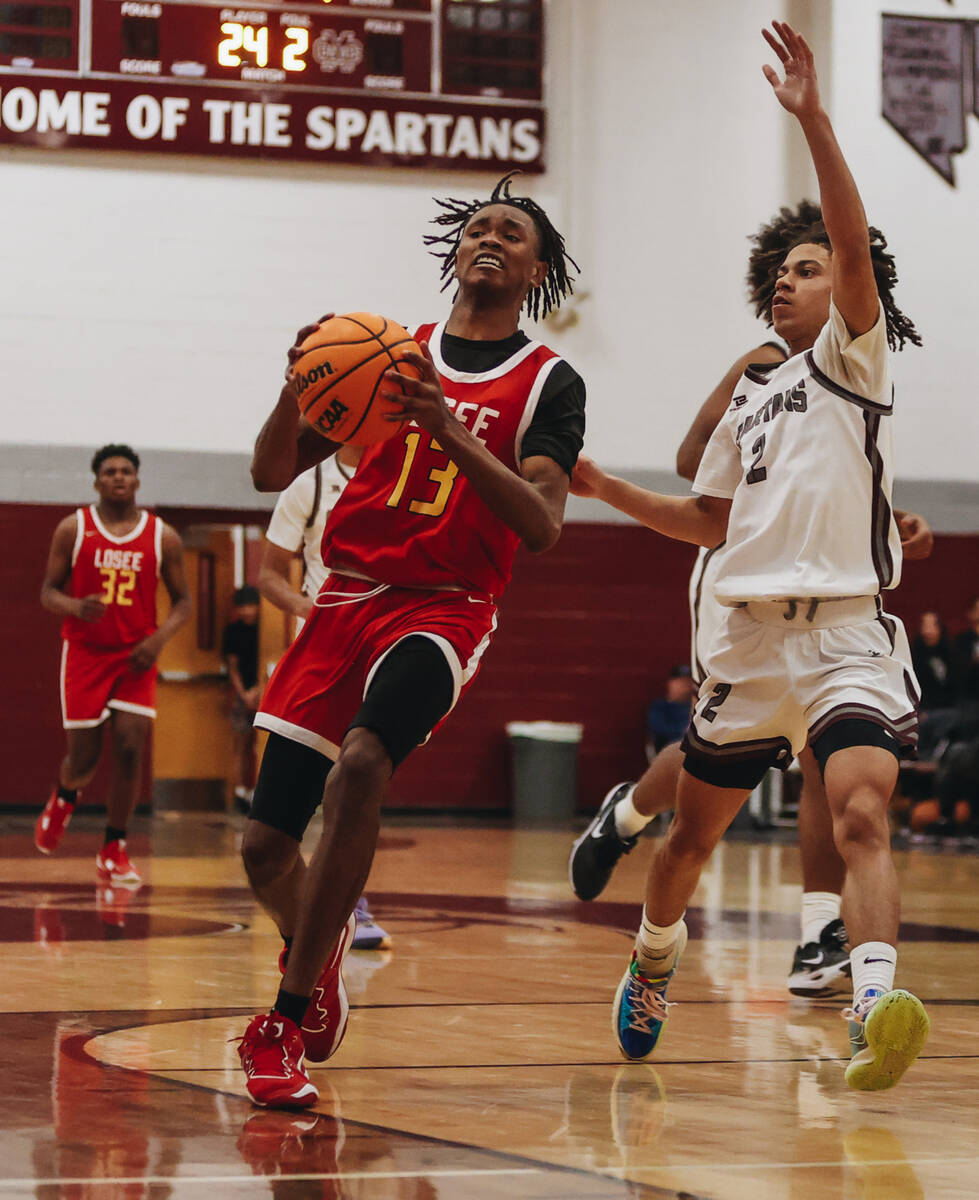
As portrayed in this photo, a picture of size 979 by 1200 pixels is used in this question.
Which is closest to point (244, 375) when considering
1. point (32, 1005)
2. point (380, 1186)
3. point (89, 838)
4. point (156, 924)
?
point (89, 838)

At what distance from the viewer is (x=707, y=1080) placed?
3996 mm

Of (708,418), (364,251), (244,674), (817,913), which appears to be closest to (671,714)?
(244,674)

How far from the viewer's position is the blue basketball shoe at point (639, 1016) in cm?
422

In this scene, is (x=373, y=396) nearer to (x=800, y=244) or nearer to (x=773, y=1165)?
(x=800, y=244)

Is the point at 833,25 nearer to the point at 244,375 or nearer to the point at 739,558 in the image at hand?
the point at 244,375

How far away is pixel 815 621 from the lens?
157 inches

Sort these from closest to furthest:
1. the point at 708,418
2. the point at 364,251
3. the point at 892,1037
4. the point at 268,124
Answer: the point at 892,1037, the point at 708,418, the point at 268,124, the point at 364,251

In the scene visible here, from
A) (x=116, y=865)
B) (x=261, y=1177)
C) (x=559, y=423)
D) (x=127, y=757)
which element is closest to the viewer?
(x=261, y=1177)

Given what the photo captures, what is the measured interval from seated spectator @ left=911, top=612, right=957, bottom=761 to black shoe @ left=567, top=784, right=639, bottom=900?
6.86 m

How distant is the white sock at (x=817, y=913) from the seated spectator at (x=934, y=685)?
23.8ft

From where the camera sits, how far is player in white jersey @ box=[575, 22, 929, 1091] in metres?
3.77

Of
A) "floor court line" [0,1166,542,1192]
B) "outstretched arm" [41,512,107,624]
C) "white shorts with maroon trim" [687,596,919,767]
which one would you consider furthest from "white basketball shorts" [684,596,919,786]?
"outstretched arm" [41,512,107,624]

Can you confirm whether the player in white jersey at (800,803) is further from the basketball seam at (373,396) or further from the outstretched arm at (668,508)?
the basketball seam at (373,396)

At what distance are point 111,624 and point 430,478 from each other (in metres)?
5.41
